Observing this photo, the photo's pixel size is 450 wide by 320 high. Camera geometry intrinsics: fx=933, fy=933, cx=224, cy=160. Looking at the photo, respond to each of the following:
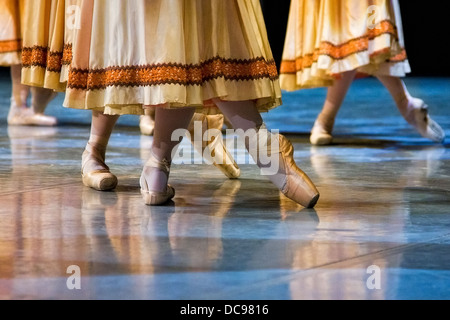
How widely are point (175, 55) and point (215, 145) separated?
0.69 metres

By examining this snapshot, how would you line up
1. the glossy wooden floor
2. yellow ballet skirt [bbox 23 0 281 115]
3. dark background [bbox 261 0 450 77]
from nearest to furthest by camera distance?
the glossy wooden floor < yellow ballet skirt [bbox 23 0 281 115] < dark background [bbox 261 0 450 77]

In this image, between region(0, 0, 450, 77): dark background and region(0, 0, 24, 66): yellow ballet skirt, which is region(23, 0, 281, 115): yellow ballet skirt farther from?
region(0, 0, 450, 77): dark background

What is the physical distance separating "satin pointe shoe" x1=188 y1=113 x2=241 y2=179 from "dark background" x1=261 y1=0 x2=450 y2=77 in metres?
5.86

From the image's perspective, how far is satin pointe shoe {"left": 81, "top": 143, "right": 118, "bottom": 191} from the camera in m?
2.79

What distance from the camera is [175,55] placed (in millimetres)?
2357

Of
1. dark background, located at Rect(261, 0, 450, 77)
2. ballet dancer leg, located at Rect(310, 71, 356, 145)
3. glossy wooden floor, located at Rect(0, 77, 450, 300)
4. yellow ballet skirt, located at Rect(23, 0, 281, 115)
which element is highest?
dark background, located at Rect(261, 0, 450, 77)

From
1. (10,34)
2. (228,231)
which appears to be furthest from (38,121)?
(228,231)

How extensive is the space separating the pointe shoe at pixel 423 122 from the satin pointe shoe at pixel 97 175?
162 cm

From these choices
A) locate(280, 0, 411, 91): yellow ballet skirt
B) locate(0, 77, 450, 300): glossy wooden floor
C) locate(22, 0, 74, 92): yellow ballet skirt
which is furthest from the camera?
locate(280, 0, 411, 91): yellow ballet skirt

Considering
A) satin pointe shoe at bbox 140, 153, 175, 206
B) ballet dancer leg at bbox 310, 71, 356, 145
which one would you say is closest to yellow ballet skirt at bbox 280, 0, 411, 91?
ballet dancer leg at bbox 310, 71, 356, 145

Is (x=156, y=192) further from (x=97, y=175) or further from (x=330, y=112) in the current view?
(x=330, y=112)

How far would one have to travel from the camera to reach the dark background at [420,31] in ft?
29.1
